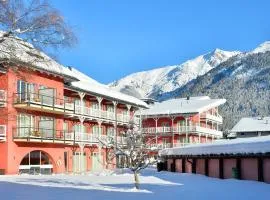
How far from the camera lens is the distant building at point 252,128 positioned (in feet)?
308

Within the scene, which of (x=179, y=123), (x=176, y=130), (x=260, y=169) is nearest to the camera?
(x=260, y=169)

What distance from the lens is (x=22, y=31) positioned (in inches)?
598

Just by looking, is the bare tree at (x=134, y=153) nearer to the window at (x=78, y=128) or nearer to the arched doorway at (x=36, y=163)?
the arched doorway at (x=36, y=163)

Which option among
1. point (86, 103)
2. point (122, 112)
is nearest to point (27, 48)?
point (86, 103)

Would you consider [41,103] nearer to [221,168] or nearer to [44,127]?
[44,127]

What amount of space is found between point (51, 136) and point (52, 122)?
5.30ft

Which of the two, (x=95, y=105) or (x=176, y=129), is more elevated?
(x=95, y=105)

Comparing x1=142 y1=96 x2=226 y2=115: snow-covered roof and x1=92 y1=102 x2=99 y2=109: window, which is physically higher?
x1=142 y1=96 x2=226 y2=115: snow-covered roof

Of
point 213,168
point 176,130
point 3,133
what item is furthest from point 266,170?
point 176,130

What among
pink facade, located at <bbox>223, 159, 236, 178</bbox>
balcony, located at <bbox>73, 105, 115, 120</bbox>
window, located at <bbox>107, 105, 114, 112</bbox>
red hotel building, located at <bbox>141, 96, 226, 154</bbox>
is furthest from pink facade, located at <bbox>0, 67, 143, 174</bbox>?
red hotel building, located at <bbox>141, 96, 226, 154</bbox>

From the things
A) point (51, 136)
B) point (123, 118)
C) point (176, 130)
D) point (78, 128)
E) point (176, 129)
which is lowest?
point (51, 136)

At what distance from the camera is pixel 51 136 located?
146ft

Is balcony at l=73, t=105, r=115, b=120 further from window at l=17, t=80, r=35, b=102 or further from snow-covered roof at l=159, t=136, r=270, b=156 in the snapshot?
snow-covered roof at l=159, t=136, r=270, b=156

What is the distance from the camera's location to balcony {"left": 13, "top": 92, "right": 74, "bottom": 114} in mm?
40781
